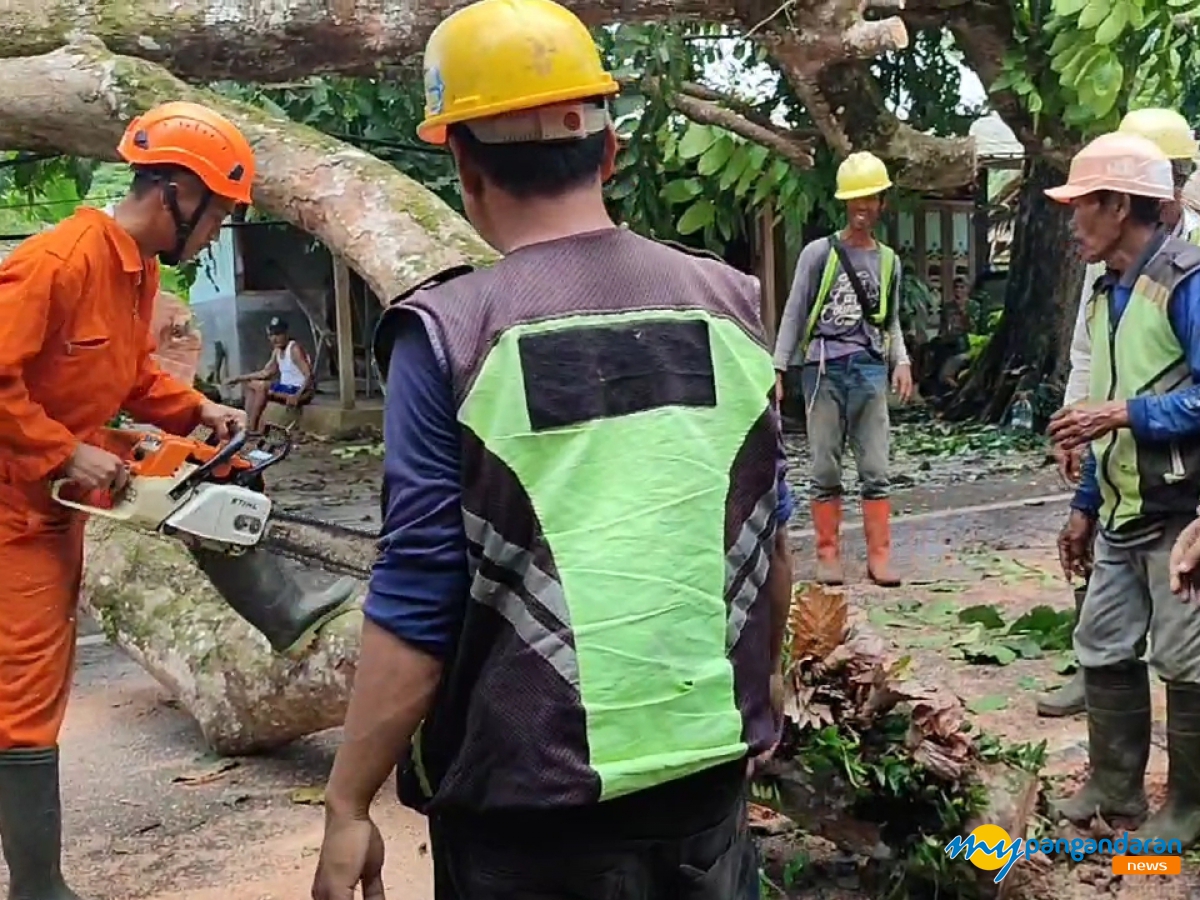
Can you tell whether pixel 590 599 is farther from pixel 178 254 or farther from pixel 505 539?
pixel 178 254

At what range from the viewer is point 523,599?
1.88 metres

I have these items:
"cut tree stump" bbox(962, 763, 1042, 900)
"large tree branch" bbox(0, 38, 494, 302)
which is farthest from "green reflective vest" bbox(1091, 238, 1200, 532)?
"large tree branch" bbox(0, 38, 494, 302)

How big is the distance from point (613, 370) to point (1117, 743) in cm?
283

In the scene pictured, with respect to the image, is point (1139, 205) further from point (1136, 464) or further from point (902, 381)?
point (902, 381)

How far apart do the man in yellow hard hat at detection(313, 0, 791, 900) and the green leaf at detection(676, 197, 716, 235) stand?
1043cm

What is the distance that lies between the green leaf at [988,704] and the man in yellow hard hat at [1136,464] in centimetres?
96

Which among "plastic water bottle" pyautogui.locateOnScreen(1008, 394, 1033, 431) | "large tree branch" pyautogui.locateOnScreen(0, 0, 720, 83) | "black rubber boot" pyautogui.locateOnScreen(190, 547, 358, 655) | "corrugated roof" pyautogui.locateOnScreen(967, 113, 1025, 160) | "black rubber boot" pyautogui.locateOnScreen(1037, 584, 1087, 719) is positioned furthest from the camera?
"corrugated roof" pyautogui.locateOnScreen(967, 113, 1025, 160)

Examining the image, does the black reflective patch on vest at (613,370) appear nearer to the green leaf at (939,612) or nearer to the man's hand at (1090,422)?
the man's hand at (1090,422)

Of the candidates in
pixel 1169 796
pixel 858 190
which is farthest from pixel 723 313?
pixel 858 190

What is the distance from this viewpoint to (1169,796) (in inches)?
159

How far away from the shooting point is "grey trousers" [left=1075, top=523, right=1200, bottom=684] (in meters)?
3.85

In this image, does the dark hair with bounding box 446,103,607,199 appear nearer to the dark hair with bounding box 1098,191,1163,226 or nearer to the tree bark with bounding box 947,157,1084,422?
the dark hair with bounding box 1098,191,1163,226

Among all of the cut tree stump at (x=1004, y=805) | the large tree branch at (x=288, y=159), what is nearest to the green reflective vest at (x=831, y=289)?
the large tree branch at (x=288, y=159)

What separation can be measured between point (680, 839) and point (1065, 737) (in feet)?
10.7
